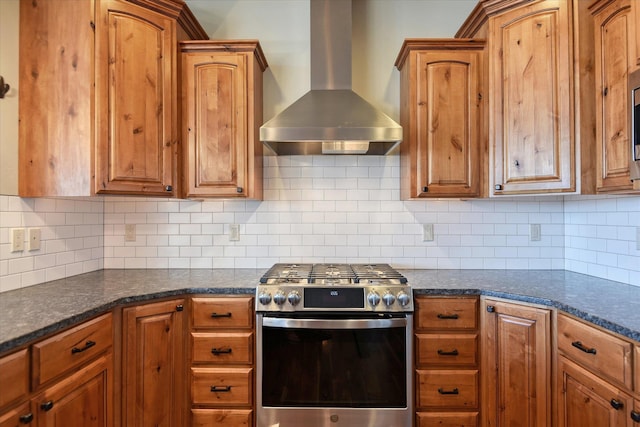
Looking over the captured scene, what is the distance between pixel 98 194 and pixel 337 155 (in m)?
1.51

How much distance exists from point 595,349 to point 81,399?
2.10 meters

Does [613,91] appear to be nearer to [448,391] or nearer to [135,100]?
[448,391]

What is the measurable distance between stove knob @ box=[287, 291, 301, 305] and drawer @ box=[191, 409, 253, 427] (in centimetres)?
65

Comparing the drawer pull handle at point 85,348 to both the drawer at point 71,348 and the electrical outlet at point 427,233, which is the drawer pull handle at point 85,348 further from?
the electrical outlet at point 427,233

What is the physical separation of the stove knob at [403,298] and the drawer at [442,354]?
204 millimetres

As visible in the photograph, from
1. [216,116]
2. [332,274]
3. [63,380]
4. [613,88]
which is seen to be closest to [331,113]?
[216,116]

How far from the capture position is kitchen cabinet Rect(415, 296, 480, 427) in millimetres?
1860

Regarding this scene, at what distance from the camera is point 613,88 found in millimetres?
1669

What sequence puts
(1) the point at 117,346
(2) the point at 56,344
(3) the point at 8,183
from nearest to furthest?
(2) the point at 56,344, (1) the point at 117,346, (3) the point at 8,183

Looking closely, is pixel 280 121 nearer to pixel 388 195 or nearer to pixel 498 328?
pixel 388 195

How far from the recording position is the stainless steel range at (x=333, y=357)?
5.99 feet

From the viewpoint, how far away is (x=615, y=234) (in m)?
2.05

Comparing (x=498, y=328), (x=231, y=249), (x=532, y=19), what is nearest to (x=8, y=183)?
(x=231, y=249)

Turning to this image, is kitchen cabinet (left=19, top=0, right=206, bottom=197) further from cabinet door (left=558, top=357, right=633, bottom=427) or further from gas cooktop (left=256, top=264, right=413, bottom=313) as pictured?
cabinet door (left=558, top=357, right=633, bottom=427)
